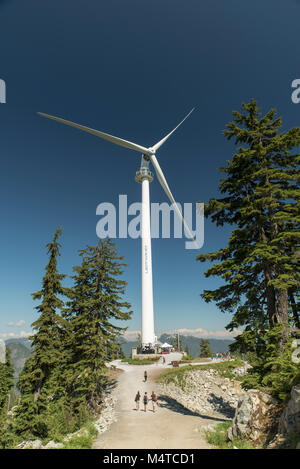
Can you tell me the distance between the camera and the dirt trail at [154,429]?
438 inches

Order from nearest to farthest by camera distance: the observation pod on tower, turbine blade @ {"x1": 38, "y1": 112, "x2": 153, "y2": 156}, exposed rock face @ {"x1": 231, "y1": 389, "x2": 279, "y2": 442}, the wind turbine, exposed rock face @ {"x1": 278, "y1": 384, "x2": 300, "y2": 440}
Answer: exposed rock face @ {"x1": 278, "y1": 384, "x2": 300, "y2": 440}
exposed rock face @ {"x1": 231, "y1": 389, "x2": 279, "y2": 442}
turbine blade @ {"x1": 38, "y1": 112, "x2": 153, "y2": 156}
the wind turbine
the observation pod on tower

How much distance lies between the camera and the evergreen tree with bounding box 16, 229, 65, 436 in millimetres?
17141

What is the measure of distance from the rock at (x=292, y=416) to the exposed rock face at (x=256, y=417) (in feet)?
3.96

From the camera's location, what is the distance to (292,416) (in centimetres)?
855

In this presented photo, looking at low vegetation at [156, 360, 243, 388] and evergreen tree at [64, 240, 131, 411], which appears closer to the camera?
evergreen tree at [64, 240, 131, 411]

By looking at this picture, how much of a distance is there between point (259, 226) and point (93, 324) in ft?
50.4

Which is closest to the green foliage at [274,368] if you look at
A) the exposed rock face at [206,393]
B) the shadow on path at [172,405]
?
the shadow on path at [172,405]

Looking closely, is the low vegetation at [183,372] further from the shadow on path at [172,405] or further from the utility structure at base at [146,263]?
the utility structure at base at [146,263]

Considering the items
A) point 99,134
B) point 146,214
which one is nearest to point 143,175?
point 146,214

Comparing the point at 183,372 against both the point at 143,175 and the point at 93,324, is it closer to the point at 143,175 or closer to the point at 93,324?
the point at 93,324

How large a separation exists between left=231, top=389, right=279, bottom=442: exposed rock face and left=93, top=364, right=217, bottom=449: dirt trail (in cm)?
164

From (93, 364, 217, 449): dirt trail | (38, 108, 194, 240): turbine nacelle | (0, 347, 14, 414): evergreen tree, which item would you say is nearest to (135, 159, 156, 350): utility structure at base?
(38, 108, 194, 240): turbine nacelle

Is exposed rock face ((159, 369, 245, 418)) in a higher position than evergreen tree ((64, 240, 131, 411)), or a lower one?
lower

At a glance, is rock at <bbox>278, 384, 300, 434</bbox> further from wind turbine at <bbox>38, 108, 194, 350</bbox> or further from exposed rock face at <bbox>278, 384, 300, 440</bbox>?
wind turbine at <bbox>38, 108, 194, 350</bbox>
